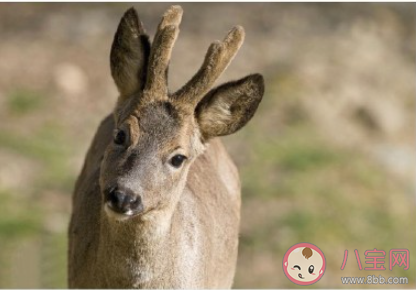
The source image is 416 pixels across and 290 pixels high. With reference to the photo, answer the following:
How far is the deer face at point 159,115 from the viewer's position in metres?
6.47

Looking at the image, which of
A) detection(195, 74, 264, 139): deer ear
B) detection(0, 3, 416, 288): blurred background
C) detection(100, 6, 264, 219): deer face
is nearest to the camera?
detection(100, 6, 264, 219): deer face

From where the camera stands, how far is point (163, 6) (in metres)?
17.8

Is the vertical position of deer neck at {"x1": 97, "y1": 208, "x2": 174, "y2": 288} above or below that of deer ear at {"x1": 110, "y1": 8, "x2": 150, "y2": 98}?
below

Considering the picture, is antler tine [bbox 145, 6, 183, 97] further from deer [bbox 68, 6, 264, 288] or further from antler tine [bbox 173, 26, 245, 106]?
antler tine [bbox 173, 26, 245, 106]

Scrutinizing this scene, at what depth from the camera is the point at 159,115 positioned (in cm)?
680

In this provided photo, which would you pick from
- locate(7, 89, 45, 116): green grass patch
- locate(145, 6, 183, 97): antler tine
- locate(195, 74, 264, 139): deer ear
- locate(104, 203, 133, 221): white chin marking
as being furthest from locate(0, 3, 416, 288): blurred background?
locate(104, 203, 133, 221): white chin marking

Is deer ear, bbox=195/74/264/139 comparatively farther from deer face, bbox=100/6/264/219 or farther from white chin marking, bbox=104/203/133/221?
white chin marking, bbox=104/203/133/221

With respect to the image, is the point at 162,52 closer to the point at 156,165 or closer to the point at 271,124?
the point at 156,165

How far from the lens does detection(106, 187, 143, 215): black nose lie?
20.5ft

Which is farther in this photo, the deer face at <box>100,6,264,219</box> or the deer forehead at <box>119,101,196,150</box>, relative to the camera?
the deer forehead at <box>119,101,196,150</box>

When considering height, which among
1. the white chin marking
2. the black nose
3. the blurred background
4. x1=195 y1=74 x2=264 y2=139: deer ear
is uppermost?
the blurred background

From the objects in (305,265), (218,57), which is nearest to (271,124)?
(305,265)

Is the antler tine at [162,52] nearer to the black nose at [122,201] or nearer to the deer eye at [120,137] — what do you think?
the deer eye at [120,137]

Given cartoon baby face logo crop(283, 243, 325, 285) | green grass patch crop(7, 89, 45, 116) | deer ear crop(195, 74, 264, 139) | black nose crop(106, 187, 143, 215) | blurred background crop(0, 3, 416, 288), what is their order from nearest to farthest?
black nose crop(106, 187, 143, 215)
deer ear crop(195, 74, 264, 139)
cartoon baby face logo crop(283, 243, 325, 285)
blurred background crop(0, 3, 416, 288)
green grass patch crop(7, 89, 45, 116)
